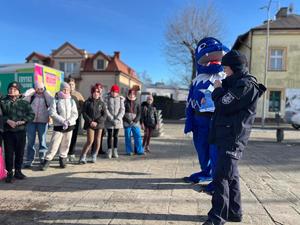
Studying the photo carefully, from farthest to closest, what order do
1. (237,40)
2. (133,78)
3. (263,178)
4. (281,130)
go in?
(133,78) → (237,40) → (281,130) → (263,178)

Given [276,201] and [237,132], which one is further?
[276,201]

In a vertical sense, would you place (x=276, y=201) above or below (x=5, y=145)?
below

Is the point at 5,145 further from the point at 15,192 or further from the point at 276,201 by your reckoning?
the point at 276,201

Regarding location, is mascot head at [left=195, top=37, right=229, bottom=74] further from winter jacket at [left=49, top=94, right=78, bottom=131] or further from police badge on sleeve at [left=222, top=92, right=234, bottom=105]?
winter jacket at [left=49, top=94, right=78, bottom=131]

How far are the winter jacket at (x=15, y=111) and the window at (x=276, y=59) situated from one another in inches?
1001

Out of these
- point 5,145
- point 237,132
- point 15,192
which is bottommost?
point 15,192

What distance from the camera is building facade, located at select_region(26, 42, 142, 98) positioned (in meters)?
39.5

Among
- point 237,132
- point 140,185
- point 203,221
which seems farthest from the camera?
point 140,185

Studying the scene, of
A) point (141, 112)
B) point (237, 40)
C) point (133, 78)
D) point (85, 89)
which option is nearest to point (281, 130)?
point (141, 112)

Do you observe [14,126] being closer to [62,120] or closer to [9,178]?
[9,178]

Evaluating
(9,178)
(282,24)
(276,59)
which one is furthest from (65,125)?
(282,24)

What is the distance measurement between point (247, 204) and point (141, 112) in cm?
490

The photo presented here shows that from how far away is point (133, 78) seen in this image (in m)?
47.3

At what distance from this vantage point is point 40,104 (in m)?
6.55
